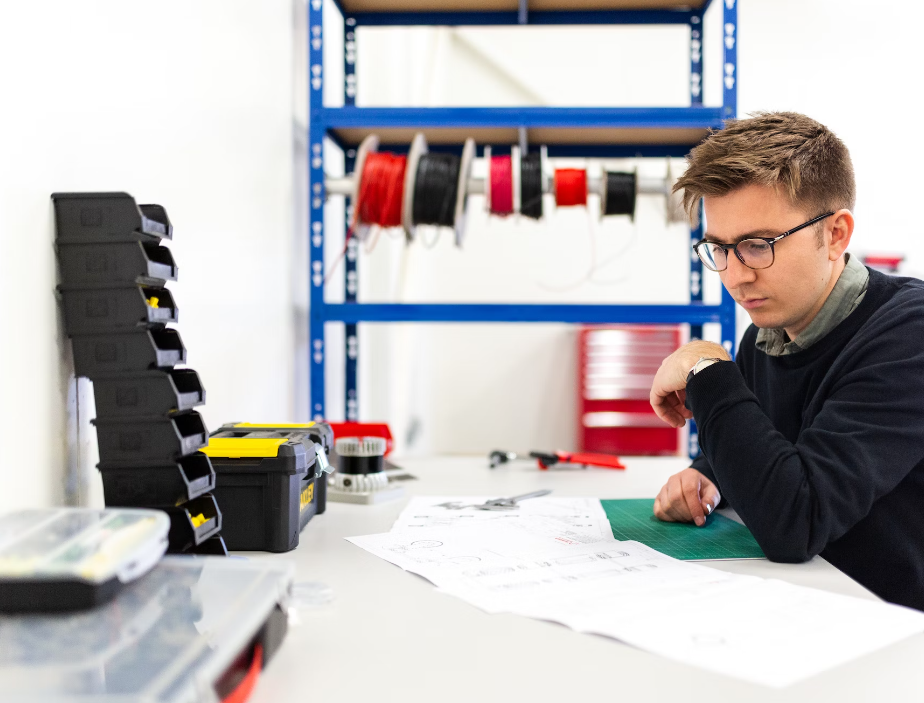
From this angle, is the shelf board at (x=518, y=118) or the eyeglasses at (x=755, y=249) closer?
the eyeglasses at (x=755, y=249)

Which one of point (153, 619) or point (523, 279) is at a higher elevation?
point (523, 279)

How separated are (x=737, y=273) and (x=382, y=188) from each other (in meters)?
0.79

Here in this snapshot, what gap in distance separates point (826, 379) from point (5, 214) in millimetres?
890

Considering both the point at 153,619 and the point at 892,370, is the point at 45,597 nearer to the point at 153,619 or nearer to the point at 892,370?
the point at 153,619

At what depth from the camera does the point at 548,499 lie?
109 centimetres

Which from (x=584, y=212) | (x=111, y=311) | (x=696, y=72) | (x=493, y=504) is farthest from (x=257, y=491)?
(x=584, y=212)

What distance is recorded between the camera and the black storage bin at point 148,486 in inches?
27.4

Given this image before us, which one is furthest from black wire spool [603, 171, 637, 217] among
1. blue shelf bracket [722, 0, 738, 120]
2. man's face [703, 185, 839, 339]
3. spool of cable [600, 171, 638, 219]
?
man's face [703, 185, 839, 339]

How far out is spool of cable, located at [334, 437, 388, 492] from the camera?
110cm

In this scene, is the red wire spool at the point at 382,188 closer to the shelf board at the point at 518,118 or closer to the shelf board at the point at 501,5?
the shelf board at the point at 518,118

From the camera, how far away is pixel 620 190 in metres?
1.58

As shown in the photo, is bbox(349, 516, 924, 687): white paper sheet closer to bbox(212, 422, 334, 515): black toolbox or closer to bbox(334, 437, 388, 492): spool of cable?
bbox(212, 422, 334, 515): black toolbox

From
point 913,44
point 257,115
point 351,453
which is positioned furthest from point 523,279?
point 351,453

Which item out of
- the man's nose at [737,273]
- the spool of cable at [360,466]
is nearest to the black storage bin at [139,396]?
the spool of cable at [360,466]
